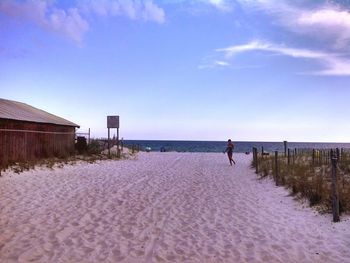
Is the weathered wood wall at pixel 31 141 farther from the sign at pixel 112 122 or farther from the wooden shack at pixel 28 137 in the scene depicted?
the sign at pixel 112 122

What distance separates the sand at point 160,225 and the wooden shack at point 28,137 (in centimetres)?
590

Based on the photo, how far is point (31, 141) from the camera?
2319 centimetres

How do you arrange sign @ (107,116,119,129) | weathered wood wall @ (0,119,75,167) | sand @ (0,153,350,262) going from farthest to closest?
sign @ (107,116,119,129), weathered wood wall @ (0,119,75,167), sand @ (0,153,350,262)

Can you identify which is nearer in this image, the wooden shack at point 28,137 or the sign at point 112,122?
the wooden shack at point 28,137

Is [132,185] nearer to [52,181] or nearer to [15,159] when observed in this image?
[52,181]

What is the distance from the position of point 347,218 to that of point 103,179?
10.3m

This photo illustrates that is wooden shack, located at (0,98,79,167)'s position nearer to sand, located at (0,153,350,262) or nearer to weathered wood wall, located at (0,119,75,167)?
weathered wood wall, located at (0,119,75,167)

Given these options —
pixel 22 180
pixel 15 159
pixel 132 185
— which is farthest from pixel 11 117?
pixel 132 185

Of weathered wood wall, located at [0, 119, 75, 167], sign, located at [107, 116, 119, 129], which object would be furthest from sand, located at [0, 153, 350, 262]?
sign, located at [107, 116, 119, 129]

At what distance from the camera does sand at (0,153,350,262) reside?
7.14 meters

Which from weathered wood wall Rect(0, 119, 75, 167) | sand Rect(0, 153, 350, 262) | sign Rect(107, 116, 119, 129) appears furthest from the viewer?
sign Rect(107, 116, 119, 129)

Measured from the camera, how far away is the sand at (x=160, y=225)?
23.4 feet

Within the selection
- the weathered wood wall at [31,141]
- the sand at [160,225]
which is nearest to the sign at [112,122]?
the weathered wood wall at [31,141]

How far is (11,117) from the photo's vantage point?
69.2 ft
